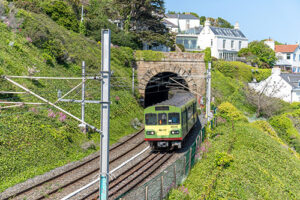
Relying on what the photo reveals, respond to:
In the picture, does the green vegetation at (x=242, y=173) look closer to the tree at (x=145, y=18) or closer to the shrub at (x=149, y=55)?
the shrub at (x=149, y=55)

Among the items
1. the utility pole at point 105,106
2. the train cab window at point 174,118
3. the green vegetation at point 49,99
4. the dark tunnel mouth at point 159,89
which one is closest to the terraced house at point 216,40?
the dark tunnel mouth at point 159,89

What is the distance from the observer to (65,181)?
1672 cm

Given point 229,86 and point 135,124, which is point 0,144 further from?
point 229,86

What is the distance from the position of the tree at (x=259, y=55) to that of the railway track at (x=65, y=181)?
4598cm

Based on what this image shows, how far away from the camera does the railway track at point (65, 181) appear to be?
48.6ft

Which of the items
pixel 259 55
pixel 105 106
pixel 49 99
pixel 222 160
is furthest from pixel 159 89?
pixel 105 106

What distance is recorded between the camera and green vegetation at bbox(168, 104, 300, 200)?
47.1 feet

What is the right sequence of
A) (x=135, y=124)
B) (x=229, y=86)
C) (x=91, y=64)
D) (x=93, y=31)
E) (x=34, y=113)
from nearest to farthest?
1. (x=34, y=113)
2. (x=135, y=124)
3. (x=91, y=64)
4. (x=93, y=31)
5. (x=229, y=86)

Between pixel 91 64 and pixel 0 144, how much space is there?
644 inches

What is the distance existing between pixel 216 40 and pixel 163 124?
43161mm

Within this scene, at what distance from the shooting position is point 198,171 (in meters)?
17.5

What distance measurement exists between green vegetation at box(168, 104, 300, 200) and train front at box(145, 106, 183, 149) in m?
2.14

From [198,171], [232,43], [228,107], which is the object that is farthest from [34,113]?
[232,43]

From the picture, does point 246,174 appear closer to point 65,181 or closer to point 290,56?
point 65,181
